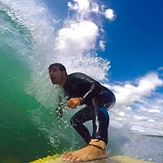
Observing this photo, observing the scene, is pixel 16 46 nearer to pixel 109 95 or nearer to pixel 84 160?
pixel 109 95

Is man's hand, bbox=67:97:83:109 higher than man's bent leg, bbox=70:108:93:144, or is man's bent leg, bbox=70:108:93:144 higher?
man's hand, bbox=67:97:83:109

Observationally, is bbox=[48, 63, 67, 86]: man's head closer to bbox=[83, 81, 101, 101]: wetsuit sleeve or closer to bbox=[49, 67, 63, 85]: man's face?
bbox=[49, 67, 63, 85]: man's face

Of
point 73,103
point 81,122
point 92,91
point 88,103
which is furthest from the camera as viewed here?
point 81,122

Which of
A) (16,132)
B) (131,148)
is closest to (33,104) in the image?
(16,132)

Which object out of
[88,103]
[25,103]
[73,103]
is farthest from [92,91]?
[25,103]

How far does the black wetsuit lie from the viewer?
3.71 m

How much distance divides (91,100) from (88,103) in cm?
13

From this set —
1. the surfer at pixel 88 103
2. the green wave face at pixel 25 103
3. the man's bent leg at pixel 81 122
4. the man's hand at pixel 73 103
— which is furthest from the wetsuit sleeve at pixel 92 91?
the green wave face at pixel 25 103

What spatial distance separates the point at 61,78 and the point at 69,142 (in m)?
1.95

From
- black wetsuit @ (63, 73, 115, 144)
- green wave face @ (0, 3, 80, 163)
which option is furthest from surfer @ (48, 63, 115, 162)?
green wave face @ (0, 3, 80, 163)

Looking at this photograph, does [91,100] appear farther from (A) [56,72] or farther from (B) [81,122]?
(A) [56,72]

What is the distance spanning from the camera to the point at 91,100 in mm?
4125

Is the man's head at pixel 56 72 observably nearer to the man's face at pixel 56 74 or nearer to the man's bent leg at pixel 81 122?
the man's face at pixel 56 74

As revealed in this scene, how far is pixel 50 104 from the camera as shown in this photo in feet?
24.5
